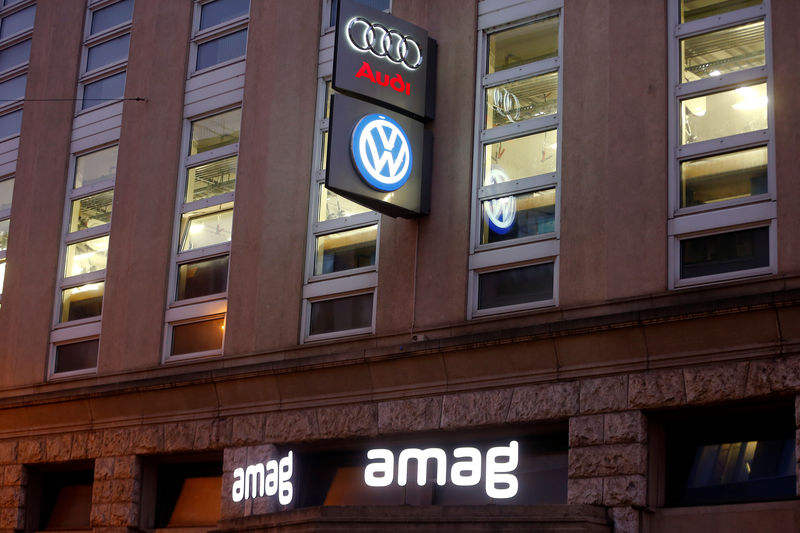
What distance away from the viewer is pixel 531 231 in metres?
18.5

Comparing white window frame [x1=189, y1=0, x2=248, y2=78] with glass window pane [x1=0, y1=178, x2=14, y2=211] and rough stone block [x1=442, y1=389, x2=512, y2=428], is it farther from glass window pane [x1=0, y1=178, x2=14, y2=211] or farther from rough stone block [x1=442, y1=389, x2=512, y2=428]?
rough stone block [x1=442, y1=389, x2=512, y2=428]

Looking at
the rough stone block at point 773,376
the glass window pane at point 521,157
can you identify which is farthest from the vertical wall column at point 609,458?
the glass window pane at point 521,157

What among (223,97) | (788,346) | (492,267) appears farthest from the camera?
(223,97)

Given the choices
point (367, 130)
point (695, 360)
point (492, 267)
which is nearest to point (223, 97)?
point (367, 130)

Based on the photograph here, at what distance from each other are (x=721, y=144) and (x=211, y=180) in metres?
10.1

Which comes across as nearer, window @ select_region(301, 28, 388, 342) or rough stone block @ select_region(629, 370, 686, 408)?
rough stone block @ select_region(629, 370, 686, 408)

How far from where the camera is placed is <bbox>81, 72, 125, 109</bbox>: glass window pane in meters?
25.5

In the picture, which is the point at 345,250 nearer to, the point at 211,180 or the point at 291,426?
the point at 291,426

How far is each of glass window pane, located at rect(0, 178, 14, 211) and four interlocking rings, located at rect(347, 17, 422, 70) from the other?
1128 centimetres

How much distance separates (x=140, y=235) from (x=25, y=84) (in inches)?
255

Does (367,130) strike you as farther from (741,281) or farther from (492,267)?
(741,281)

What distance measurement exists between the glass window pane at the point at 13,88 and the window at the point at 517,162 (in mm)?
12623

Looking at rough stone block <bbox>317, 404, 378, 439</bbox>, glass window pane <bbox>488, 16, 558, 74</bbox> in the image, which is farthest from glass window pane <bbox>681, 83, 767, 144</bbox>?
rough stone block <bbox>317, 404, 378, 439</bbox>

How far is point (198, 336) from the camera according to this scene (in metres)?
22.2
